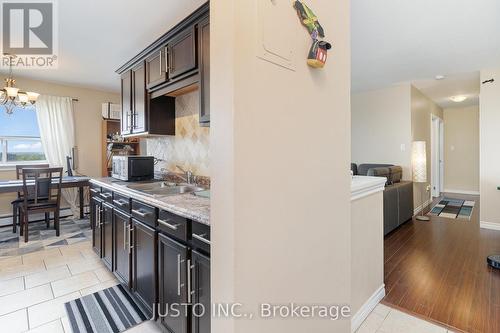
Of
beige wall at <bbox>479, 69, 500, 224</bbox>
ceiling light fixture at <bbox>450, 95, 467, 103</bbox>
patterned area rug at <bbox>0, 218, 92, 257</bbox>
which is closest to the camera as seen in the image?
patterned area rug at <bbox>0, 218, 92, 257</bbox>

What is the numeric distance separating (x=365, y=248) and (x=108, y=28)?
124 inches

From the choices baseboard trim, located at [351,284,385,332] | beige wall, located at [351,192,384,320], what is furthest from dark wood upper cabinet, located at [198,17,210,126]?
baseboard trim, located at [351,284,385,332]

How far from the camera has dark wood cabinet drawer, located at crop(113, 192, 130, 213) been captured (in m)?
2.04

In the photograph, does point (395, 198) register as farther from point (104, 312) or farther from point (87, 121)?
point (87, 121)

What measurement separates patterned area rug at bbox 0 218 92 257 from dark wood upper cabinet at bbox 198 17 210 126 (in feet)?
9.93

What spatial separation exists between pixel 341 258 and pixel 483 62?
13.5 ft

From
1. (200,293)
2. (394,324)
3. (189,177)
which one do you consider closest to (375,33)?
(189,177)

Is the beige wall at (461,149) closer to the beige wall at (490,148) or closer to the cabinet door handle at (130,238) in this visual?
the beige wall at (490,148)

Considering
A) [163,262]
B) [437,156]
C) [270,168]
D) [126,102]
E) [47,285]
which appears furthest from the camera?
[437,156]

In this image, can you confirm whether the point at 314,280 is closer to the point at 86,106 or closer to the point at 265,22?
the point at 265,22

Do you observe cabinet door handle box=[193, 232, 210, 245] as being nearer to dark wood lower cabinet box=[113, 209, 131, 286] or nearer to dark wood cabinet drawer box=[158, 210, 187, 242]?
dark wood cabinet drawer box=[158, 210, 187, 242]

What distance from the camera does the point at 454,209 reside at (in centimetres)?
518

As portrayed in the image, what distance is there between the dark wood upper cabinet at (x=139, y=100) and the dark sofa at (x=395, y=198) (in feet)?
10.2

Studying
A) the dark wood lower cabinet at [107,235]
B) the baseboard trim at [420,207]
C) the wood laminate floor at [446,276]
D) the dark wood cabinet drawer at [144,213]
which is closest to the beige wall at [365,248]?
the wood laminate floor at [446,276]
